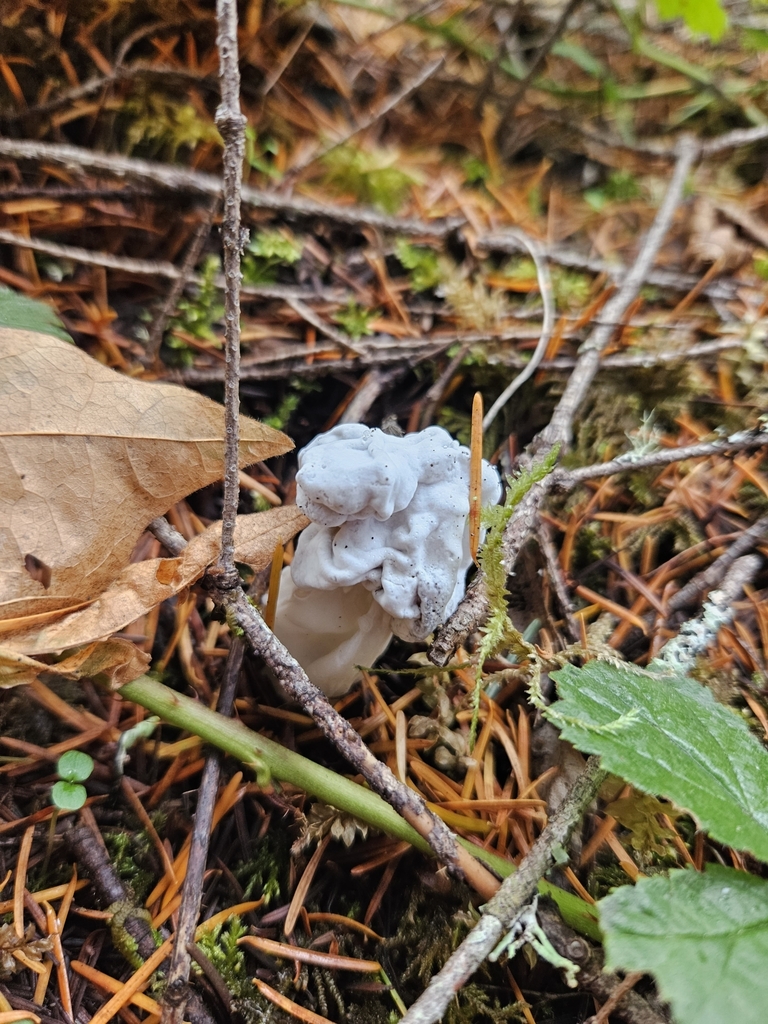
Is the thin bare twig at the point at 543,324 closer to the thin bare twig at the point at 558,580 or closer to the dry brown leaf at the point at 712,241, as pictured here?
the thin bare twig at the point at 558,580

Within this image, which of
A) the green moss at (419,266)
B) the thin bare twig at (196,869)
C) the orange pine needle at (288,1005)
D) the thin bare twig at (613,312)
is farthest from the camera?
the green moss at (419,266)

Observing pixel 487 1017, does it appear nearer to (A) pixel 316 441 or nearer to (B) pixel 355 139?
(A) pixel 316 441

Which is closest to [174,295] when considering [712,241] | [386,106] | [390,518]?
[390,518]

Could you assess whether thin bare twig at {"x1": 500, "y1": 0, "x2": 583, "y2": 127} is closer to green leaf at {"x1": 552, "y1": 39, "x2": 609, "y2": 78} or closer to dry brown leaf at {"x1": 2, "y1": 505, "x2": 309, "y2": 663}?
green leaf at {"x1": 552, "y1": 39, "x2": 609, "y2": 78}

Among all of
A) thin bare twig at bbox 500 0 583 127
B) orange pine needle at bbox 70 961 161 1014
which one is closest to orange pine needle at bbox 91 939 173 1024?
orange pine needle at bbox 70 961 161 1014

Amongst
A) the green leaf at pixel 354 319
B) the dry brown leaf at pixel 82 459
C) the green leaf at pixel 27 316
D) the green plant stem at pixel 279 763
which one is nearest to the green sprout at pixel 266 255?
the green leaf at pixel 354 319

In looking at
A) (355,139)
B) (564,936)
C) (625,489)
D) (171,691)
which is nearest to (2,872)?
(171,691)
